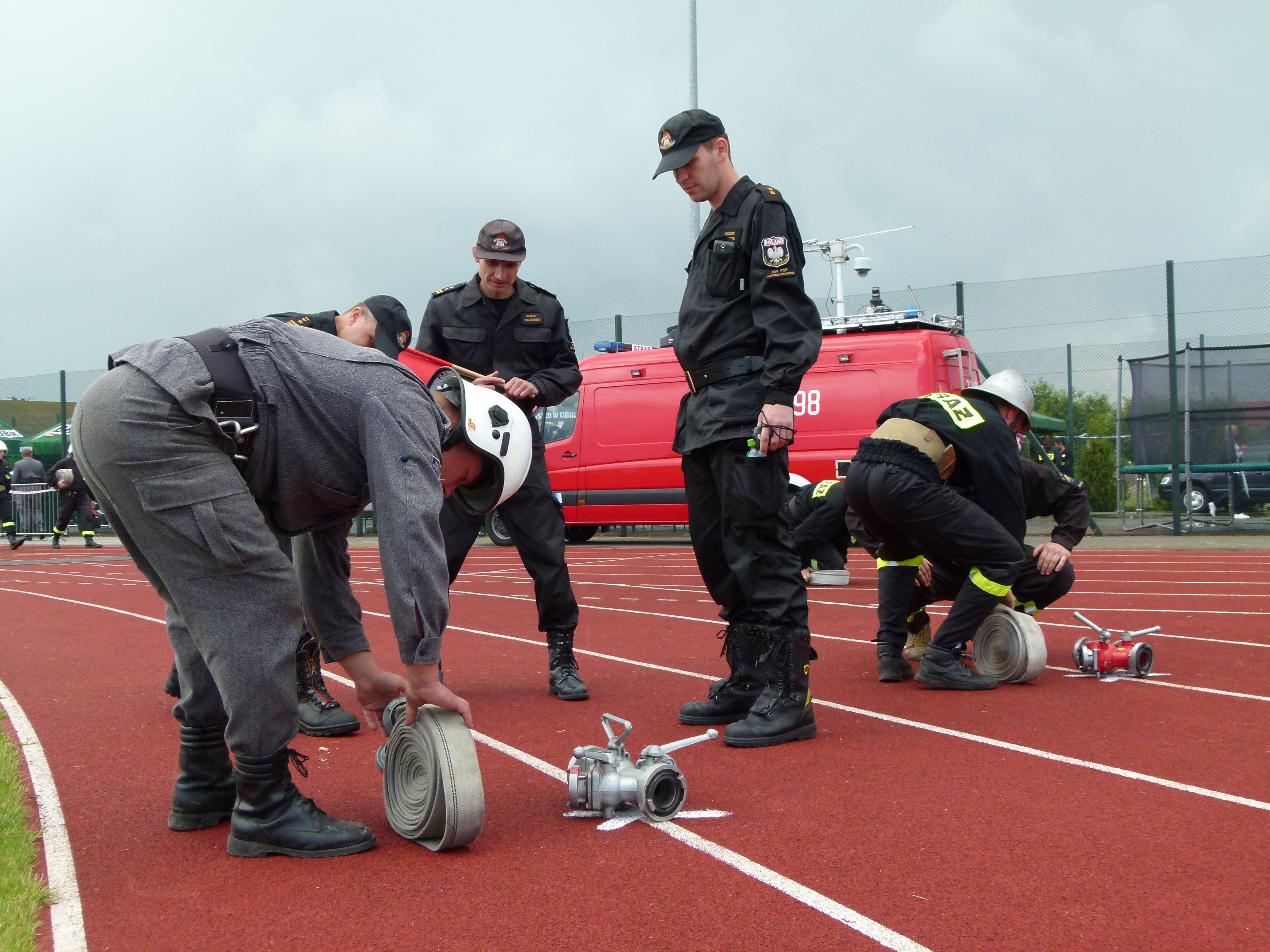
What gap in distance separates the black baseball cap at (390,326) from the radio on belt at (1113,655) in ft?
10.7

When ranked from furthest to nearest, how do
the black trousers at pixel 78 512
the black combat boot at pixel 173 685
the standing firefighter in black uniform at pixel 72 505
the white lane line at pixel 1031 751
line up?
the black trousers at pixel 78 512 → the standing firefighter in black uniform at pixel 72 505 → the black combat boot at pixel 173 685 → the white lane line at pixel 1031 751

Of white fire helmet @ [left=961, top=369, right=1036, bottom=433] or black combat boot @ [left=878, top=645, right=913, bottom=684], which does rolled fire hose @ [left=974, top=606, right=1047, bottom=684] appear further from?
white fire helmet @ [left=961, top=369, right=1036, bottom=433]

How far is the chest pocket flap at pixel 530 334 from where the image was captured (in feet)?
16.5

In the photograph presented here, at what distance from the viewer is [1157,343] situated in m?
15.2

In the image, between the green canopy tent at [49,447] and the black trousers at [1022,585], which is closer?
the black trousers at [1022,585]

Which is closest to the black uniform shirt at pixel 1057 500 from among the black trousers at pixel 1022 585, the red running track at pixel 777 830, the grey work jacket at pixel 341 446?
the black trousers at pixel 1022 585

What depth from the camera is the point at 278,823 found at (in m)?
2.72

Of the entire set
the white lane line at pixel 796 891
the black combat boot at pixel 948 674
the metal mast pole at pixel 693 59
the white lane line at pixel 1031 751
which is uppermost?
the metal mast pole at pixel 693 59

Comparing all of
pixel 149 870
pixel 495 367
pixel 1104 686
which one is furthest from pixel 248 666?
pixel 1104 686

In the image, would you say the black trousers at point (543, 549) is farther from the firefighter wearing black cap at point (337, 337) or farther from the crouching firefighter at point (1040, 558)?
the crouching firefighter at point (1040, 558)

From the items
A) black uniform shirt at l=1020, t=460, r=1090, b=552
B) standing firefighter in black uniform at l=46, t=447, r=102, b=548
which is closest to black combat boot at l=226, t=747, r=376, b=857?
black uniform shirt at l=1020, t=460, r=1090, b=552

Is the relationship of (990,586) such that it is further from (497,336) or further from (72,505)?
(72,505)

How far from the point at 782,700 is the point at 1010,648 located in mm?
1589

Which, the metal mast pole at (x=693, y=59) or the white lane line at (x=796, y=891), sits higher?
the metal mast pole at (x=693, y=59)
